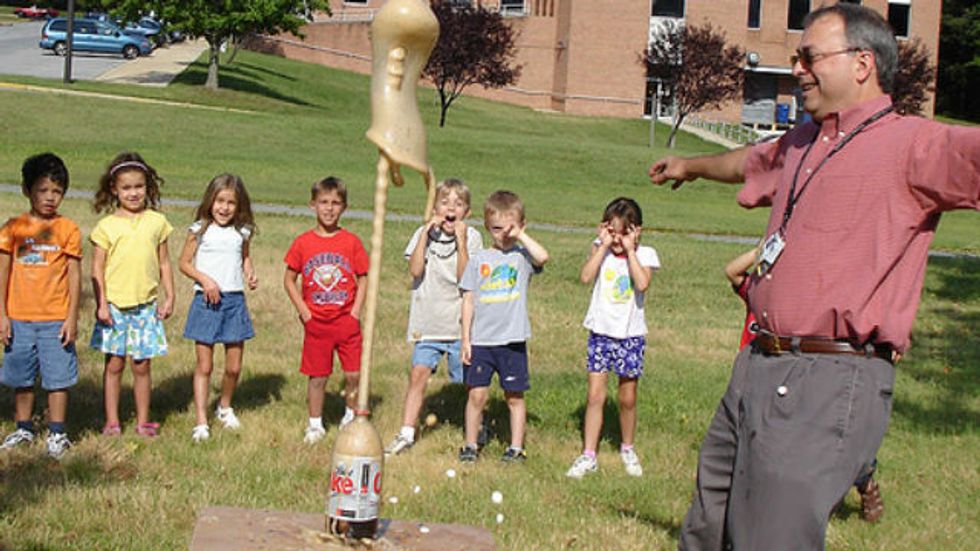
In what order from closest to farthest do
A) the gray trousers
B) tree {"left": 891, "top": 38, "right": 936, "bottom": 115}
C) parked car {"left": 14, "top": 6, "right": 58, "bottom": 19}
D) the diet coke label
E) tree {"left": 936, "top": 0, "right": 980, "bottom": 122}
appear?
1. the diet coke label
2. the gray trousers
3. tree {"left": 891, "top": 38, "right": 936, "bottom": 115}
4. tree {"left": 936, "top": 0, "right": 980, "bottom": 122}
5. parked car {"left": 14, "top": 6, "right": 58, "bottom": 19}

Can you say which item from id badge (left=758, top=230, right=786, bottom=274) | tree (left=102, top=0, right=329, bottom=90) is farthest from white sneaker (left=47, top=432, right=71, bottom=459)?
tree (left=102, top=0, right=329, bottom=90)

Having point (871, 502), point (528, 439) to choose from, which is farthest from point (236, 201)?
point (871, 502)

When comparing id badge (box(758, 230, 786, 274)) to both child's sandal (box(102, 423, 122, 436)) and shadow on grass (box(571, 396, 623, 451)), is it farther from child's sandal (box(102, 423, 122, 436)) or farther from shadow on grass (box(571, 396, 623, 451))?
child's sandal (box(102, 423, 122, 436))

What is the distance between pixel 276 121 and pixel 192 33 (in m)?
8.80

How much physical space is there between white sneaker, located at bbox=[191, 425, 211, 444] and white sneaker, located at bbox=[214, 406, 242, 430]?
0.19 meters

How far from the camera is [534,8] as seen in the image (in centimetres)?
5938

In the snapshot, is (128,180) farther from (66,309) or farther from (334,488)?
(334,488)

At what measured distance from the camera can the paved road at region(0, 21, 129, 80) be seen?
4312cm

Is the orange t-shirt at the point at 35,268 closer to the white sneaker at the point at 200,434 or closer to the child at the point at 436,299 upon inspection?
the white sneaker at the point at 200,434

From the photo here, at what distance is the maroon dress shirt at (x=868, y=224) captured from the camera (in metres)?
3.50

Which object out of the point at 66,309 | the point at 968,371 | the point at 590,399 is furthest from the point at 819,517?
the point at 968,371

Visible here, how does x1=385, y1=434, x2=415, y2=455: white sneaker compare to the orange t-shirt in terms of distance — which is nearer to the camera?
the orange t-shirt

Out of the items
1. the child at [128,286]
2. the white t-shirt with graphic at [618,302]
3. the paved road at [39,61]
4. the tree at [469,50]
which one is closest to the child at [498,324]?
the white t-shirt with graphic at [618,302]

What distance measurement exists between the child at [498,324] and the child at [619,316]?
37 cm
